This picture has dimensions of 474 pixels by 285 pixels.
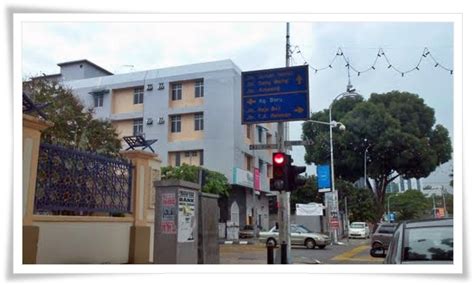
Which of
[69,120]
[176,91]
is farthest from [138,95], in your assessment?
[69,120]

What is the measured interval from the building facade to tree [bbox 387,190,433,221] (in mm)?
35426

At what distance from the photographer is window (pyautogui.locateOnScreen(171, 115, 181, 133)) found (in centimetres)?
2761

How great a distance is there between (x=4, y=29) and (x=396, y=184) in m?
31.3

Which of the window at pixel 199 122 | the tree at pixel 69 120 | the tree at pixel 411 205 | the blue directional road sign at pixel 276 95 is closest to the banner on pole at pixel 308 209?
the window at pixel 199 122

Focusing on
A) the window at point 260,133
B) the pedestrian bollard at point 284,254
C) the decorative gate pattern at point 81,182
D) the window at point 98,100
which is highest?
the window at point 98,100

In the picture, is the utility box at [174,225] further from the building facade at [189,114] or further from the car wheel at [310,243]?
the building facade at [189,114]

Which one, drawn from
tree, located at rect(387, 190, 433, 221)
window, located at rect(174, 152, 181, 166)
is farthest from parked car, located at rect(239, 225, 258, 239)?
tree, located at rect(387, 190, 433, 221)

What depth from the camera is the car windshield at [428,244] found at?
5105 mm

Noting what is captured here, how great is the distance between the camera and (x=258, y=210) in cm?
3156

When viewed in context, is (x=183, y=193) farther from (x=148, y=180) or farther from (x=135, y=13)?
(x=135, y=13)

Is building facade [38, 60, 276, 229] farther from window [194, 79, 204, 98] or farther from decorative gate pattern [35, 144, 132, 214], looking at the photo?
decorative gate pattern [35, 144, 132, 214]

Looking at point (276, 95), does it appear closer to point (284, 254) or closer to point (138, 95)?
point (284, 254)

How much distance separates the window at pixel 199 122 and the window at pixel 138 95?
3497mm
